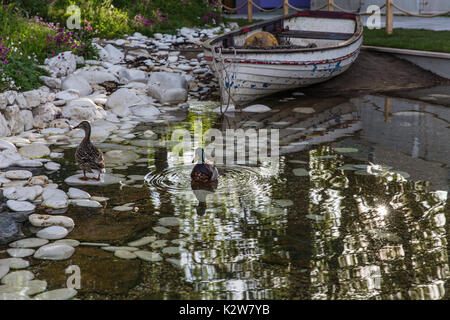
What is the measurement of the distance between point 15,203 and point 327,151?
4180mm

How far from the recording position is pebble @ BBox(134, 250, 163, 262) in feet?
17.5

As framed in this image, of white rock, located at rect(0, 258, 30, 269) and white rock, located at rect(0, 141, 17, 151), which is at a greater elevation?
white rock, located at rect(0, 141, 17, 151)

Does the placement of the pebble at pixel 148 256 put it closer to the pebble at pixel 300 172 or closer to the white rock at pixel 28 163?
the pebble at pixel 300 172

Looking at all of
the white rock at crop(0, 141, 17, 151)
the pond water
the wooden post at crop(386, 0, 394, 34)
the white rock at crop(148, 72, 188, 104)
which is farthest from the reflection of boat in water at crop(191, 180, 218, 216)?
the wooden post at crop(386, 0, 394, 34)

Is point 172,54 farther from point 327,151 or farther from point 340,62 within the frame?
point 327,151

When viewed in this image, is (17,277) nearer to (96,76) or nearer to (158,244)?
(158,244)

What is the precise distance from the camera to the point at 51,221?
238 inches

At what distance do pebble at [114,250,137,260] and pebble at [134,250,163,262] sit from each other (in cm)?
4

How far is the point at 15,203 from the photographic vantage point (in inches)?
257

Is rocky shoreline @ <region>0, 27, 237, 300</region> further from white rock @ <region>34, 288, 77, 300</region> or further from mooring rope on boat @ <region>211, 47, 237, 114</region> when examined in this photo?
mooring rope on boat @ <region>211, 47, 237, 114</region>

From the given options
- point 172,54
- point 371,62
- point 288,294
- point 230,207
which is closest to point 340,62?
point 371,62

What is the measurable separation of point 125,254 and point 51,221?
103 cm

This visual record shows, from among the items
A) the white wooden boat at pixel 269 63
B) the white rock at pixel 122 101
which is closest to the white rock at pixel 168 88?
the white rock at pixel 122 101

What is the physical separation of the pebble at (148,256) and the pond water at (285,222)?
2.5 inches
